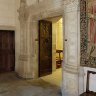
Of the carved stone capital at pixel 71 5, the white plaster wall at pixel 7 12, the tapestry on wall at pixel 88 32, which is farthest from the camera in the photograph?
the white plaster wall at pixel 7 12

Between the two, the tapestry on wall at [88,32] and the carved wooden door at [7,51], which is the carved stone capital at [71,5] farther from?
the carved wooden door at [7,51]

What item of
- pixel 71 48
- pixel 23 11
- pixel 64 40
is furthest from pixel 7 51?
pixel 71 48

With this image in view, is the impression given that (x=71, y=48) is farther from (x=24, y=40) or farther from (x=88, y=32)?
(x=24, y=40)

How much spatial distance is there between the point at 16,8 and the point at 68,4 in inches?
129

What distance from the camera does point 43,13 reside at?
227 inches

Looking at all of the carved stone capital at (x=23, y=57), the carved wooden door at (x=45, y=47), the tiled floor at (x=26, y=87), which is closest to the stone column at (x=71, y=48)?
the tiled floor at (x=26, y=87)

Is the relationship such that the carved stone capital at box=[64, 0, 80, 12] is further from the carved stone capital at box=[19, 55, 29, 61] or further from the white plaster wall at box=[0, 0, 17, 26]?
the white plaster wall at box=[0, 0, 17, 26]

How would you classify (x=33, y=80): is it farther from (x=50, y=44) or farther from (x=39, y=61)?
(x=50, y=44)

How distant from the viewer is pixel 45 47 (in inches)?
270

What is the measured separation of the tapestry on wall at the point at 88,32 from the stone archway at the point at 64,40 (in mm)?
148

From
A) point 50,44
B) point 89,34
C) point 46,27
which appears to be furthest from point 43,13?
point 89,34

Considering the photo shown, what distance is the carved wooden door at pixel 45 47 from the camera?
6.64m

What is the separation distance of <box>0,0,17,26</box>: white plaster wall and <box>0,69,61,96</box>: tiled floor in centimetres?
221

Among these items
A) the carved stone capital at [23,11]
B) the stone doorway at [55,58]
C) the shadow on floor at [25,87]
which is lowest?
the shadow on floor at [25,87]
